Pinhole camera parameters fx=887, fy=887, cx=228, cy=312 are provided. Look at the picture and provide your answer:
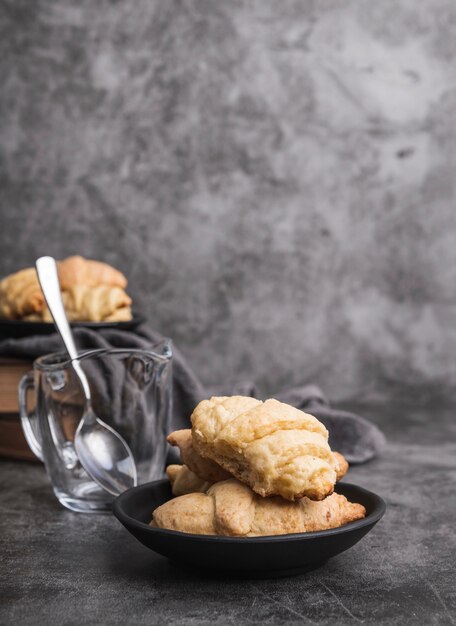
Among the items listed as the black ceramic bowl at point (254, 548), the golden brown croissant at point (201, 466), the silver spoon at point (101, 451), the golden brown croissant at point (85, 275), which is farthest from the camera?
the golden brown croissant at point (85, 275)

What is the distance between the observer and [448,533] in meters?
1.14

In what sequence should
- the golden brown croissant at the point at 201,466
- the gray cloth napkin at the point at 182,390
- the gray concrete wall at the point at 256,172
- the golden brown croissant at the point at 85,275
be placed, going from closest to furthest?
the golden brown croissant at the point at 201,466
the gray cloth napkin at the point at 182,390
the golden brown croissant at the point at 85,275
the gray concrete wall at the point at 256,172

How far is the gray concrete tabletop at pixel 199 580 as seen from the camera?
0.86m

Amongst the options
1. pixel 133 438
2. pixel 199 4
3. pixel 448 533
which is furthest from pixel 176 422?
pixel 199 4

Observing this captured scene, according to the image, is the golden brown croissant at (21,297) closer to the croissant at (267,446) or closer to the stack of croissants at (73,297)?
the stack of croissants at (73,297)

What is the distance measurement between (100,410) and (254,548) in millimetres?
481

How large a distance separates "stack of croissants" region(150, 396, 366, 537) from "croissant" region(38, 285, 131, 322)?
0.67m

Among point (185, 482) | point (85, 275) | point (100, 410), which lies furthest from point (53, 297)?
point (185, 482)

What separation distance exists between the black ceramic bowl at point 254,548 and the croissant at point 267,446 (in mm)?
47

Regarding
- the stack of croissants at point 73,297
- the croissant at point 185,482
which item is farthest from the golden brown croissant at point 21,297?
the croissant at point 185,482

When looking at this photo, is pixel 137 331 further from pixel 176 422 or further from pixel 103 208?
pixel 103 208

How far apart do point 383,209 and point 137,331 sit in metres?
0.78

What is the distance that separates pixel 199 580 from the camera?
0.93 metres

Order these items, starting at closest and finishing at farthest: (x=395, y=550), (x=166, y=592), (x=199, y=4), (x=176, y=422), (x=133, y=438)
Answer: (x=166, y=592), (x=395, y=550), (x=133, y=438), (x=176, y=422), (x=199, y=4)
